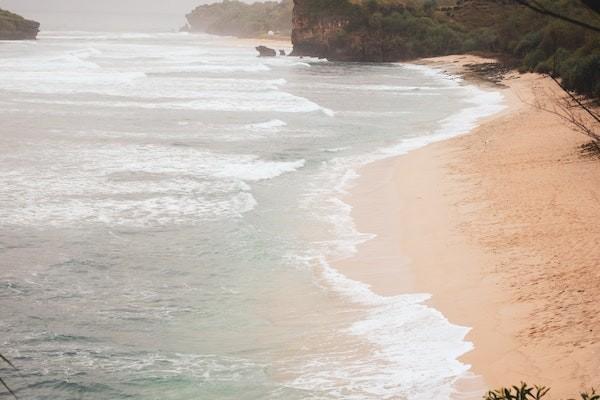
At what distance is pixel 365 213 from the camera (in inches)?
704

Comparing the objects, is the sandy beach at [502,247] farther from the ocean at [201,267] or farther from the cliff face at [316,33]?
the cliff face at [316,33]

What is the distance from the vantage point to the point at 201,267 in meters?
14.2

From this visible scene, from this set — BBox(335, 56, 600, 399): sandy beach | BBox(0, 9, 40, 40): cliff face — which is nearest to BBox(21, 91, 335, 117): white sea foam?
BBox(335, 56, 600, 399): sandy beach

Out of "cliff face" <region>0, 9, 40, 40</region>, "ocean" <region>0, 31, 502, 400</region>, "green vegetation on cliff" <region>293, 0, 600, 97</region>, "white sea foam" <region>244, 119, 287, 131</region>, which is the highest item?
"green vegetation on cliff" <region>293, 0, 600, 97</region>

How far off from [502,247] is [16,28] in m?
122

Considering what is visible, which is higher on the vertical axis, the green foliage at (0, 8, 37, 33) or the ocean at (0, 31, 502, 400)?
the green foliage at (0, 8, 37, 33)

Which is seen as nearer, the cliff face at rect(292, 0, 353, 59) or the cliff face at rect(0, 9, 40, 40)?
the cliff face at rect(292, 0, 353, 59)

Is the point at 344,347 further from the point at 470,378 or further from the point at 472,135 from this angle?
the point at 472,135

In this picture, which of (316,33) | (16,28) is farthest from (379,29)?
(16,28)

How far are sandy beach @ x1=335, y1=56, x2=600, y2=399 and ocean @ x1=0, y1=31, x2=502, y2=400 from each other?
0.58 meters

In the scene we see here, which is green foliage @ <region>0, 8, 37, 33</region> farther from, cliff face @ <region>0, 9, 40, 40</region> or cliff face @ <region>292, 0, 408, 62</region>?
cliff face @ <region>292, 0, 408, 62</region>

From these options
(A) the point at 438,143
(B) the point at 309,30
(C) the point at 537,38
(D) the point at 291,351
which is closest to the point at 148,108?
(A) the point at 438,143

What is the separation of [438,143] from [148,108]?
18.8 metres

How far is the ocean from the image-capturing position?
31.2ft
